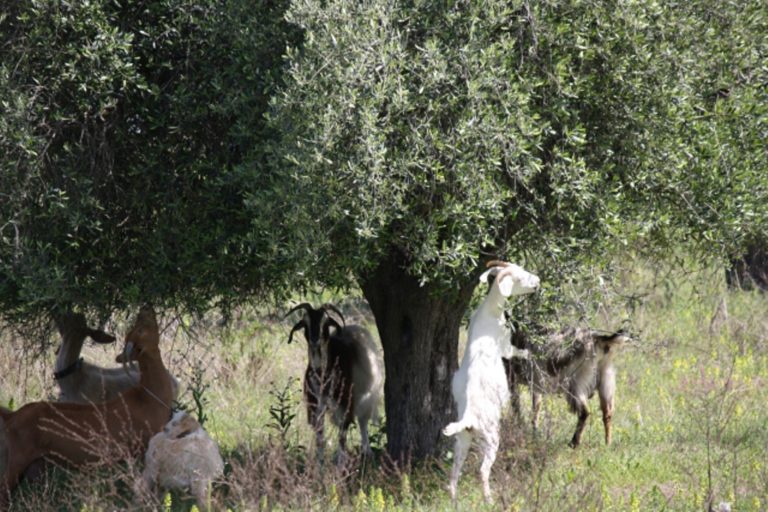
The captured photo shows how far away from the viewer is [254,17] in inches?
292

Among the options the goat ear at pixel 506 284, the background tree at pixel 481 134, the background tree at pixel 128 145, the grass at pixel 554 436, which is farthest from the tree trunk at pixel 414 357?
the goat ear at pixel 506 284

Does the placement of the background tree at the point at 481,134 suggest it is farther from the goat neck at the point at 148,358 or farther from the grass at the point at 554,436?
the goat neck at the point at 148,358

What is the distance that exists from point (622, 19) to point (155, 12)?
3.36 m

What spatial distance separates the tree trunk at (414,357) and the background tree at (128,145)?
1587 millimetres

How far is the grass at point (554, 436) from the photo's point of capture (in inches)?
273

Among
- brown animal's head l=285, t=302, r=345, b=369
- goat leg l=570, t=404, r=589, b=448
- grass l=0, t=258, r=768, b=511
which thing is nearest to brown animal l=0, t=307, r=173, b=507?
grass l=0, t=258, r=768, b=511

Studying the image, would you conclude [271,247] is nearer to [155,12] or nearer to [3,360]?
[155,12]

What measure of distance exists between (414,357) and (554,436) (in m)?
1.64

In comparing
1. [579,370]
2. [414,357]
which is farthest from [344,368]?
[579,370]

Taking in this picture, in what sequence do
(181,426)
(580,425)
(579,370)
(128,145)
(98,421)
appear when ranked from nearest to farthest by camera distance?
(181,426)
(128,145)
(98,421)
(580,425)
(579,370)

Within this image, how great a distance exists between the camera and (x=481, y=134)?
23.4ft

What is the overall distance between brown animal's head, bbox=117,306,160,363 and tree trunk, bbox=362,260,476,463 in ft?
6.14

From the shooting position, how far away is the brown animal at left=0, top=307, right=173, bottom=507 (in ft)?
27.8

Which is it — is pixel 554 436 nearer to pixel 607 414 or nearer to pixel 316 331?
pixel 607 414
